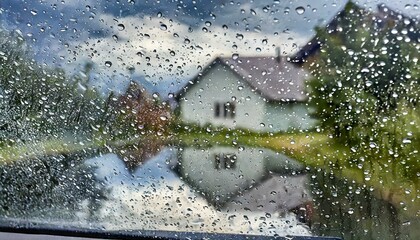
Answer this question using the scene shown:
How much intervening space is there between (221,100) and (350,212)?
1.28 ft

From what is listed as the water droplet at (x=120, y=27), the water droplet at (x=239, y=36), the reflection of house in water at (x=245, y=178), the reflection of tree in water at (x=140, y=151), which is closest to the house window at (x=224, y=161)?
the reflection of house in water at (x=245, y=178)

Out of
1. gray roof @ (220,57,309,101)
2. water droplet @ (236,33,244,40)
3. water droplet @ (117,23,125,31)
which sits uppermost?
water droplet @ (117,23,125,31)

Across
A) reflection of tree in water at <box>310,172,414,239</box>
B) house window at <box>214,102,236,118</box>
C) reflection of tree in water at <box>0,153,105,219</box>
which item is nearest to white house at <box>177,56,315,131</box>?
house window at <box>214,102,236,118</box>

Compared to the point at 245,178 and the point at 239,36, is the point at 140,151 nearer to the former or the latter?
the point at 245,178

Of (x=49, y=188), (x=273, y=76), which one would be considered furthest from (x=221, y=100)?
(x=49, y=188)

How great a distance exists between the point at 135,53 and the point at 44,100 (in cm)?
29

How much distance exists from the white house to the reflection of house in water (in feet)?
0.24

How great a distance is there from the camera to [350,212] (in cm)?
125

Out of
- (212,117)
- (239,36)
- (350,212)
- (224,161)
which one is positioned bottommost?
(350,212)

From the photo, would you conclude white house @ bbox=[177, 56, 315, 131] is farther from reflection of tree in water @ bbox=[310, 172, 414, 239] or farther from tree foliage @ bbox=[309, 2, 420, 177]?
reflection of tree in water @ bbox=[310, 172, 414, 239]

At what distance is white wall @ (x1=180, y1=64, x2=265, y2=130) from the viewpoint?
4.12ft

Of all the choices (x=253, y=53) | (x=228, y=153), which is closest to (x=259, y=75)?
(x=253, y=53)

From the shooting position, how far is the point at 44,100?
55.9 inches

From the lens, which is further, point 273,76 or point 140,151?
point 140,151
